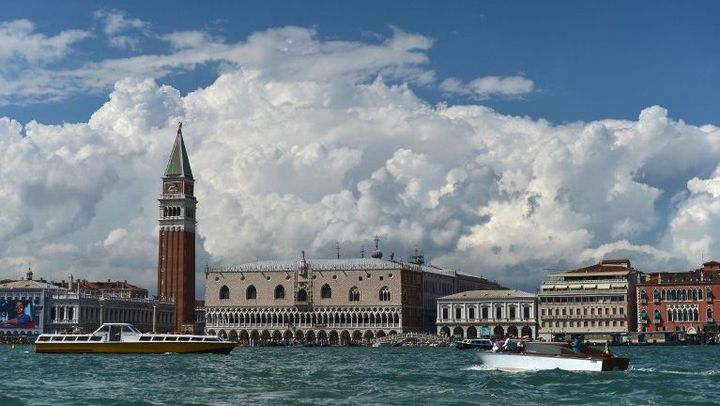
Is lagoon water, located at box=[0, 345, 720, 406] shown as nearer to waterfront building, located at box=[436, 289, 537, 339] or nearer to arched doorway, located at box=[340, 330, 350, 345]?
waterfront building, located at box=[436, 289, 537, 339]

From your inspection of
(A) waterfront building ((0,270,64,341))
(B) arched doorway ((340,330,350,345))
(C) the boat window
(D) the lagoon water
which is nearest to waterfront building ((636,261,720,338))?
(B) arched doorway ((340,330,350,345))

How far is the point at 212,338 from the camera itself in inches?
3506

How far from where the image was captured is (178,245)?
497 ft

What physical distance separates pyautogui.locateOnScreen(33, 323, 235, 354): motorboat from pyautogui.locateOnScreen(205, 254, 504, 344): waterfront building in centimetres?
5281

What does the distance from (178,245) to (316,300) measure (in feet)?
71.2

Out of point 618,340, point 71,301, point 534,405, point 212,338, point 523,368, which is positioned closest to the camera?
point 534,405

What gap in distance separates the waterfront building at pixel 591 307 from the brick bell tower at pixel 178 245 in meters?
46.4

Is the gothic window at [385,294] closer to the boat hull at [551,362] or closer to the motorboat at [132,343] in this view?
the motorboat at [132,343]

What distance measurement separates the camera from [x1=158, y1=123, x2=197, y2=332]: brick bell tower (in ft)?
494

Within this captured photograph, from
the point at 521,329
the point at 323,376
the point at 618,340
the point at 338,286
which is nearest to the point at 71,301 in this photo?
the point at 338,286

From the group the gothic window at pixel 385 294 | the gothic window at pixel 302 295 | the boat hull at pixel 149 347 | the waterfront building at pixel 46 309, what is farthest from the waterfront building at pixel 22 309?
the boat hull at pixel 149 347

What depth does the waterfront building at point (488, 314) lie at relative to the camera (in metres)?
139

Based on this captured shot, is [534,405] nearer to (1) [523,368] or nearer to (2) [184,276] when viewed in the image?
(1) [523,368]

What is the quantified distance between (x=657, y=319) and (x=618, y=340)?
5621 millimetres
